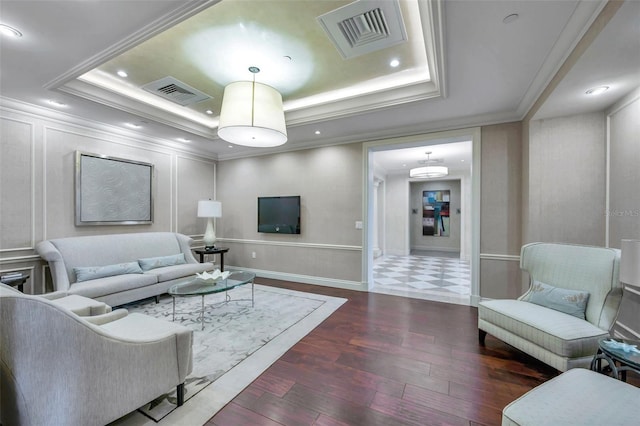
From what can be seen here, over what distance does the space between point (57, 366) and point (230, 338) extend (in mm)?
1608

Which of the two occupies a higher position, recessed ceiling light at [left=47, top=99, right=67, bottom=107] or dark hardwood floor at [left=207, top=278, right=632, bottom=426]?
recessed ceiling light at [left=47, top=99, right=67, bottom=107]

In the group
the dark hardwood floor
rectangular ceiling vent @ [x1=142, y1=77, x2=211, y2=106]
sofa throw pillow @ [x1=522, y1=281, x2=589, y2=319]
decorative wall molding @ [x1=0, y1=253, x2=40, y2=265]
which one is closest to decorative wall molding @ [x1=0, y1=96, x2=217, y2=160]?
rectangular ceiling vent @ [x1=142, y1=77, x2=211, y2=106]

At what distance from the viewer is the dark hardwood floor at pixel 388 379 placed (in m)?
1.75

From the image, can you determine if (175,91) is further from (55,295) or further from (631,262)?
(631,262)

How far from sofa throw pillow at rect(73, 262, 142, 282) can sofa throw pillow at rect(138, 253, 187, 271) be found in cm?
11

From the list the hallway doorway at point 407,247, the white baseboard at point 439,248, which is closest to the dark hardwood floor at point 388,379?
the hallway doorway at point 407,247

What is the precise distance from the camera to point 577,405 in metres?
1.24

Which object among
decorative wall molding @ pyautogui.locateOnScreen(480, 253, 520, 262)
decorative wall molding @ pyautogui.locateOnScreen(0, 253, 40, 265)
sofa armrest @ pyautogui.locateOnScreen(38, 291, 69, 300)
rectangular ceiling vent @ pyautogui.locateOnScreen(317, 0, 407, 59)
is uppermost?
rectangular ceiling vent @ pyautogui.locateOnScreen(317, 0, 407, 59)

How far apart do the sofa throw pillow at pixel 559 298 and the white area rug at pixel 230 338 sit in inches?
90.0

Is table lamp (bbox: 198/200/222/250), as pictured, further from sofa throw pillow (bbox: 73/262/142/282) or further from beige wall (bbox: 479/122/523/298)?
beige wall (bbox: 479/122/523/298)

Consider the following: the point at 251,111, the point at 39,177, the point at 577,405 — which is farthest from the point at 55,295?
the point at 577,405

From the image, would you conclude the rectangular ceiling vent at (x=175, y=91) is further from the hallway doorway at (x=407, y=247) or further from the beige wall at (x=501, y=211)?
the beige wall at (x=501, y=211)

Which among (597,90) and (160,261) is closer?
A: (597,90)

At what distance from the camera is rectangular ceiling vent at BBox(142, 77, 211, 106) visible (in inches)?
129
